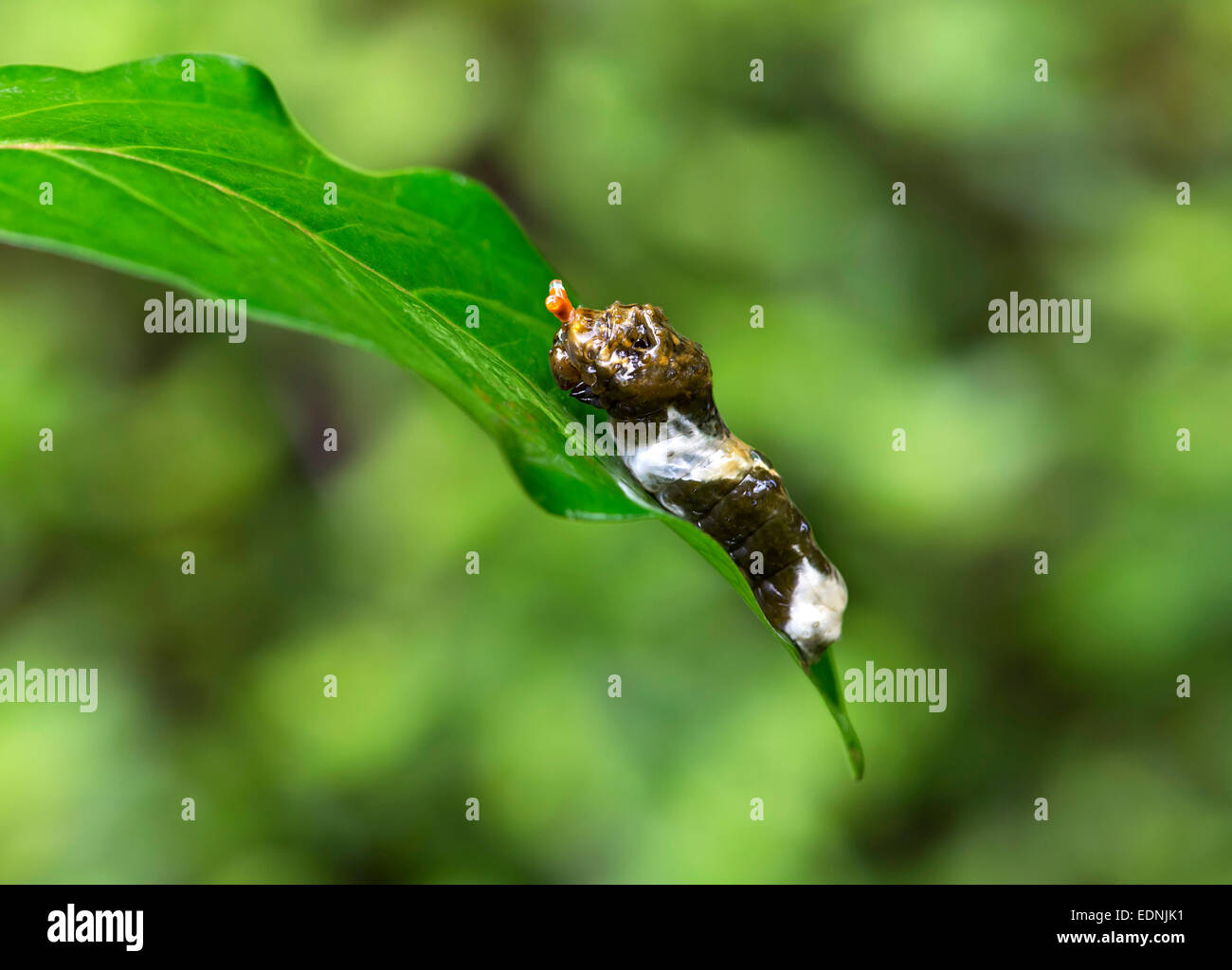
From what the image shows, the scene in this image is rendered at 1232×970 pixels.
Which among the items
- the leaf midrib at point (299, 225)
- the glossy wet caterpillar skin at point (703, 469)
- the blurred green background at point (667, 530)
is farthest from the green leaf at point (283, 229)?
the blurred green background at point (667, 530)

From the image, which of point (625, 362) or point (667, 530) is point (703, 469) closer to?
point (625, 362)

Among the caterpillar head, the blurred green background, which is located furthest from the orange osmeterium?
the blurred green background

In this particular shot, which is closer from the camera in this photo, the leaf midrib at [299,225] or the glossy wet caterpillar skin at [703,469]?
the leaf midrib at [299,225]

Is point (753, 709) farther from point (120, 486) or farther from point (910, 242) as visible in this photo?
point (120, 486)

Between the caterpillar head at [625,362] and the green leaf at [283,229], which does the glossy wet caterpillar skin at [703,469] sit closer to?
the caterpillar head at [625,362]

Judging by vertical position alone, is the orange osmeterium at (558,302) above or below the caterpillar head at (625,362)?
above

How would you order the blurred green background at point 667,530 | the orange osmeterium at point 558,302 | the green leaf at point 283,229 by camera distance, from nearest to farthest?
the green leaf at point 283,229 < the orange osmeterium at point 558,302 < the blurred green background at point 667,530

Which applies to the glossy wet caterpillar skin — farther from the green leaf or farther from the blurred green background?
the blurred green background
